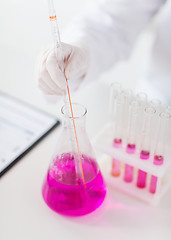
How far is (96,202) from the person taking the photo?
2.23 feet

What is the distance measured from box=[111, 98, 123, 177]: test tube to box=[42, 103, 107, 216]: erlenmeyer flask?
0.07 meters

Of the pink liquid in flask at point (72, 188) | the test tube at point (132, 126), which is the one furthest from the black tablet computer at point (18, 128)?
the test tube at point (132, 126)

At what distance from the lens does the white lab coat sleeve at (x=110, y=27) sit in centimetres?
100

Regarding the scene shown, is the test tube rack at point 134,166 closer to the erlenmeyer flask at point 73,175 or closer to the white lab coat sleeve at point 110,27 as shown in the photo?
the erlenmeyer flask at point 73,175

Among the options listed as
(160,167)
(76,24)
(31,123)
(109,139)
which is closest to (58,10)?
(76,24)

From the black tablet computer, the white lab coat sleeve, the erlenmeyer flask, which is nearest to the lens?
the erlenmeyer flask

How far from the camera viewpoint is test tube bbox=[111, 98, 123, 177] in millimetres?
703

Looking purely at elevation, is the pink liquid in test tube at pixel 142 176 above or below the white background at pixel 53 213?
above

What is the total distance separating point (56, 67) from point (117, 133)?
7.7 inches

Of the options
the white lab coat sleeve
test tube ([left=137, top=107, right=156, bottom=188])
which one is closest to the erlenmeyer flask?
test tube ([left=137, top=107, right=156, bottom=188])

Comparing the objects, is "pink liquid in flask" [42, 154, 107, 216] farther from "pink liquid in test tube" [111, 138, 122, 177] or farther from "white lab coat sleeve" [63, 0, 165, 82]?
"white lab coat sleeve" [63, 0, 165, 82]

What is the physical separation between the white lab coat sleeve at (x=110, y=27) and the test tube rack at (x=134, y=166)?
0.29 metres

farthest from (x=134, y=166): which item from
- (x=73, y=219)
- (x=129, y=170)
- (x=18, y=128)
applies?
(x=18, y=128)

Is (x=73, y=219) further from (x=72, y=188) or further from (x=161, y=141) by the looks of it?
(x=161, y=141)
